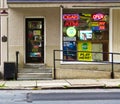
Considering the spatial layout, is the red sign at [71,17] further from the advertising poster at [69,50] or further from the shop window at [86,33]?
the advertising poster at [69,50]

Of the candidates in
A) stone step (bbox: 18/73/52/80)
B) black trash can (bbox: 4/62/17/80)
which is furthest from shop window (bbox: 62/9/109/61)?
black trash can (bbox: 4/62/17/80)

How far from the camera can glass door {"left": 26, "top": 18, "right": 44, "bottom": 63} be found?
21.8 metres

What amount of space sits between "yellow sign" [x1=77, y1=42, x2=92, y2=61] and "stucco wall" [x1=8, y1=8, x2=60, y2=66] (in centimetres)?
111

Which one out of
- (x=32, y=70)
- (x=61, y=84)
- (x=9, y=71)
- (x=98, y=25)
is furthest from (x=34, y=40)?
(x=61, y=84)

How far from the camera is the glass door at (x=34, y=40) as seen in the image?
21.8 metres

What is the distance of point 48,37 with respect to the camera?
21547 mm

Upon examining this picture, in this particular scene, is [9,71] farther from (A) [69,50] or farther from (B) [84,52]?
(B) [84,52]

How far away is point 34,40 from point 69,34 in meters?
1.76

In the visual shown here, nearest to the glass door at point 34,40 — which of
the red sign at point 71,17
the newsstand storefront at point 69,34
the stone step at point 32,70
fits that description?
the newsstand storefront at point 69,34

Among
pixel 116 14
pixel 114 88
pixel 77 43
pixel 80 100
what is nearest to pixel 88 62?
pixel 77 43

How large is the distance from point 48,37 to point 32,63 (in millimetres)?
1507

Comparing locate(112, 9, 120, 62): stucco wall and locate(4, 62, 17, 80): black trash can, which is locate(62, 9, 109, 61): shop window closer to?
locate(112, 9, 120, 62): stucco wall

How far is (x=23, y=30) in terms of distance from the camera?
21.6 metres

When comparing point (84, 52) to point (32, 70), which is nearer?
point (32, 70)
